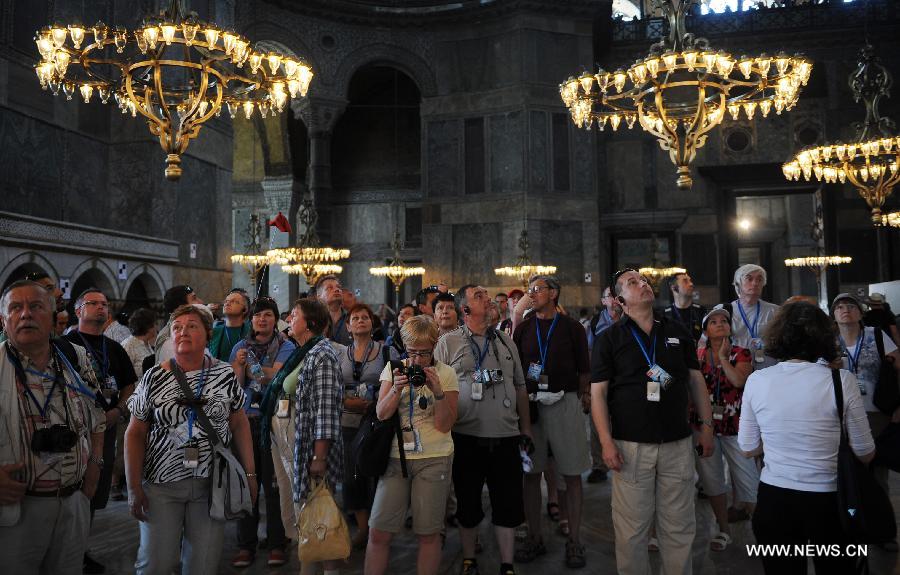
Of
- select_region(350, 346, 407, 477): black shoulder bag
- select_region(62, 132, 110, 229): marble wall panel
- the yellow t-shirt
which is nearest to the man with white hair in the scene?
the yellow t-shirt

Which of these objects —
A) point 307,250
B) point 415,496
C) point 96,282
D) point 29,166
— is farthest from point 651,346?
point 307,250

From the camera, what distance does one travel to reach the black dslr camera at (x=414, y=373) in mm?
3115

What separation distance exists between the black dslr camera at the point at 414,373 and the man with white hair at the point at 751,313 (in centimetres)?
254

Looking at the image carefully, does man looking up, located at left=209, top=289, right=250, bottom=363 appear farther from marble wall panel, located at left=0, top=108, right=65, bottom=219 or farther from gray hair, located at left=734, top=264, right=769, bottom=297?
marble wall panel, located at left=0, top=108, right=65, bottom=219

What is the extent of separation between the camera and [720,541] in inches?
168

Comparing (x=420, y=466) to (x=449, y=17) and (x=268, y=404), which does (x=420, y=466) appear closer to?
(x=268, y=404)

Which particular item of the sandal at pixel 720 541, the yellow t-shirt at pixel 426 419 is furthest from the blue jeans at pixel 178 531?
the sandal at pixel 720 541

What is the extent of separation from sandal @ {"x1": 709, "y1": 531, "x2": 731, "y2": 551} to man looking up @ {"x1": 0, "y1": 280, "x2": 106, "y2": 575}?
378cm

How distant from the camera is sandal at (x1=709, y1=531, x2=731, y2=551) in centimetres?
426

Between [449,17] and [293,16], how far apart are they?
15.0 ft

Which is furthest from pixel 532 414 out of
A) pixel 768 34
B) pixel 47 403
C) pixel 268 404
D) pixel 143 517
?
pixel 768 34

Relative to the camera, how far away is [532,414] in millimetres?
4359

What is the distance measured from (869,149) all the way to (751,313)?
6786 mm

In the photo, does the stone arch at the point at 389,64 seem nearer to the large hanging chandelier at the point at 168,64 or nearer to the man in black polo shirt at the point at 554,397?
the large hanging chandelier at the point at 168,64
